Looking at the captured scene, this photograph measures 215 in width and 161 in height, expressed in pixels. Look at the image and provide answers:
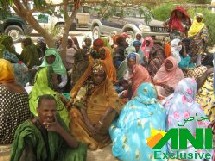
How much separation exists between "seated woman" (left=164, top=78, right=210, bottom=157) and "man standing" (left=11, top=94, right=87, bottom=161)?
154 centimetres

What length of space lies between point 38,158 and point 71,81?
3.55 meters

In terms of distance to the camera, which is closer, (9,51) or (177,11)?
(9,51)

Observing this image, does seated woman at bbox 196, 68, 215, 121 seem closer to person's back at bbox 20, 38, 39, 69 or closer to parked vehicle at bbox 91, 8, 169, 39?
person's back at bbox 20, 38, 39, 69

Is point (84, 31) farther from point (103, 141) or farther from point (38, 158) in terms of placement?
point (38, 158)

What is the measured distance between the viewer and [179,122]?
15.7ft

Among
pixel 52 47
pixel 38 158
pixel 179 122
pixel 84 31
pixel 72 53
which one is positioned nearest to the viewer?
pixel 38 158

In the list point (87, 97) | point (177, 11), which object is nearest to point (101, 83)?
point (87, 97)

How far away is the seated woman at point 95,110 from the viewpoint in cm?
506

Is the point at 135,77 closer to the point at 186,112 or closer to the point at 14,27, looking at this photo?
the point at 186,112

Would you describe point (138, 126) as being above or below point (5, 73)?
below

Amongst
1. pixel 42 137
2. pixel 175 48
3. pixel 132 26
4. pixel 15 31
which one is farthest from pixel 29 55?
pixel 15 31

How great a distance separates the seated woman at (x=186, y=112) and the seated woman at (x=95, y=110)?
72 centimetres

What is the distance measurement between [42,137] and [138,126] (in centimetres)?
137

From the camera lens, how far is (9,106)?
4.93 meters
